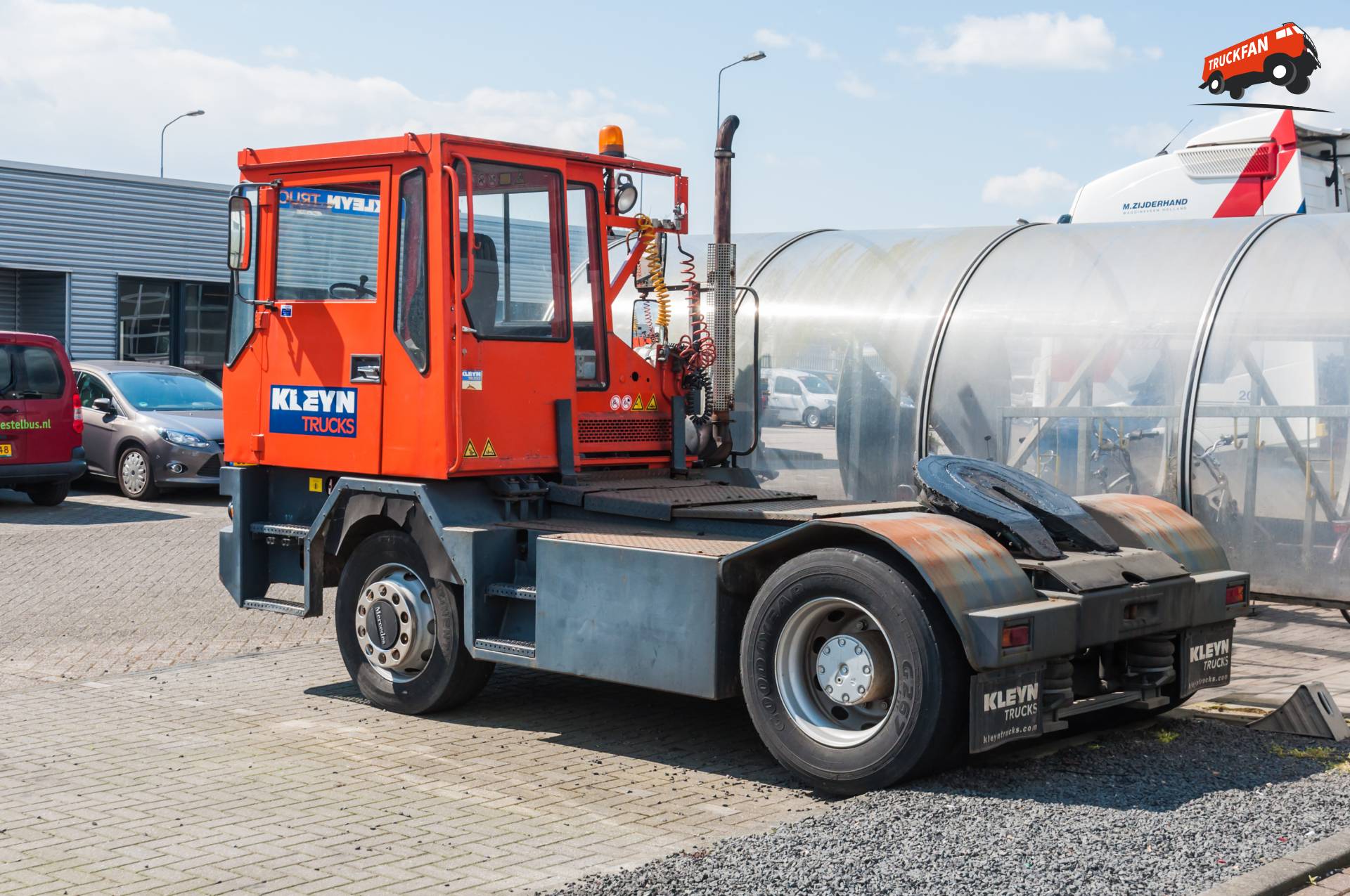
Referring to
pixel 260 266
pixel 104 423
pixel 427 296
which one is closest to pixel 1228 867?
pixel 427 296

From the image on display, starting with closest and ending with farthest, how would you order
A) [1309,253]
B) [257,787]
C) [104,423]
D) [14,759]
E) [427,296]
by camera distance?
[257,787]
[14,759]
[427,296]
[1309,253]
[104,423]

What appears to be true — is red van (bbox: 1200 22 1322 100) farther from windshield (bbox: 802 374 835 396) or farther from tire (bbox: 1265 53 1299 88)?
windshield (bbox: 802 374 835 396)

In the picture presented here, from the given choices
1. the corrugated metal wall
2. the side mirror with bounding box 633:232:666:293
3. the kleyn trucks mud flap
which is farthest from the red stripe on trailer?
the corrugated metal wall

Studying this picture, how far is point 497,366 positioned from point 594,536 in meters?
1.15

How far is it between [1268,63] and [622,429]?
875cm

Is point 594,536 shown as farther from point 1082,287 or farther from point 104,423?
point 104,423

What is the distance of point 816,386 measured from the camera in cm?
1289

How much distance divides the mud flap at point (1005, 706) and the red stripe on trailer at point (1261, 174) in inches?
363

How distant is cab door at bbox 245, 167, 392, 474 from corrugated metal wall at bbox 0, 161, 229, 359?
2237 cm

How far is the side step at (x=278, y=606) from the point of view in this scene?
8.62 meters

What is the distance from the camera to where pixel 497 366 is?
806 centimetres

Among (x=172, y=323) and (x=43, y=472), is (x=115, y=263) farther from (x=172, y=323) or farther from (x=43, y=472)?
(x=43, y=472)

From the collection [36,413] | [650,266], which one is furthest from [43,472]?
[650,266]

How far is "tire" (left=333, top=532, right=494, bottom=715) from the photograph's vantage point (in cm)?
795
